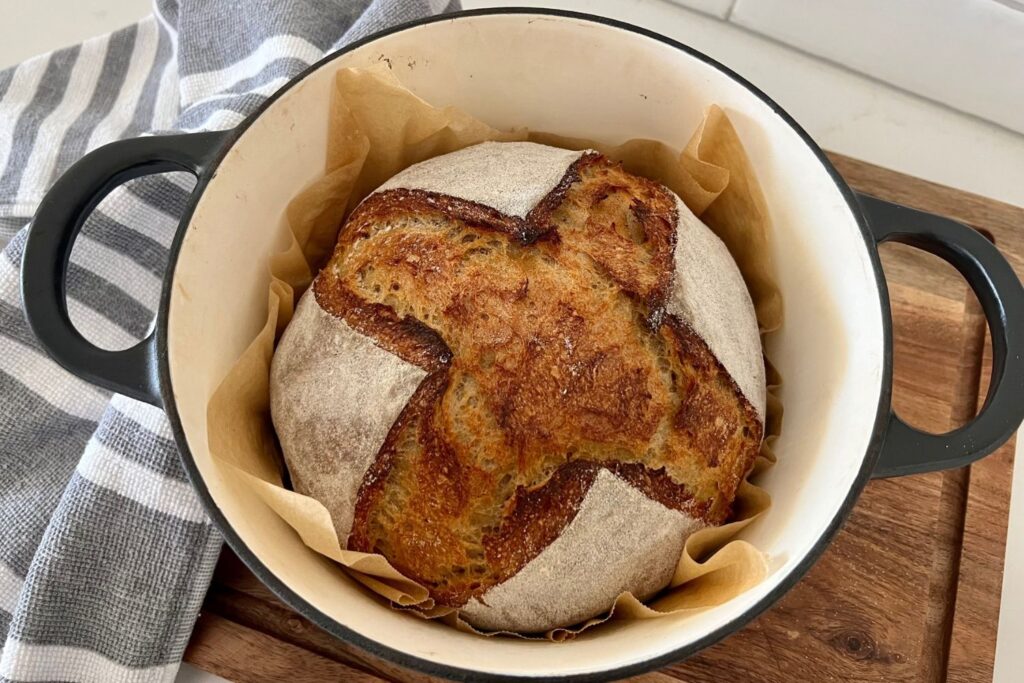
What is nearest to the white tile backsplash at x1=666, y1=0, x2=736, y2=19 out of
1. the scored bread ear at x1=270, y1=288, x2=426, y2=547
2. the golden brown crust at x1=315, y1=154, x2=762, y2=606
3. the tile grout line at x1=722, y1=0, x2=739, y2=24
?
the tile grout line at x1=722, y1=0, x2=739, y2=24

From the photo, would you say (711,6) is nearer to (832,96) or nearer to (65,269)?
(832,96)

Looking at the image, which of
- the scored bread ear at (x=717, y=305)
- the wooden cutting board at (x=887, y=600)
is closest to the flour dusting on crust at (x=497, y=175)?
the scored bread ear at (x=717, y=305)

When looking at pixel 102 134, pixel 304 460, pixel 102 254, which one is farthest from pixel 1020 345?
pixel 102 134

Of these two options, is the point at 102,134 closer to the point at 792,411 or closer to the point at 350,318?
the point at 350,318

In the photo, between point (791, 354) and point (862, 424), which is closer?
point (862, 424)

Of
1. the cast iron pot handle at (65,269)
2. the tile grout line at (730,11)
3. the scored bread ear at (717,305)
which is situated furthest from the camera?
the tile grout line at (730,11)

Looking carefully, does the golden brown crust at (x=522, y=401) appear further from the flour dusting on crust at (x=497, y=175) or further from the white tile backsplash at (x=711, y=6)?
the white tile backsplash at (x=711, y=6)

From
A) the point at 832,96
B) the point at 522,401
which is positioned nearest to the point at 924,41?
the point at 832,96
